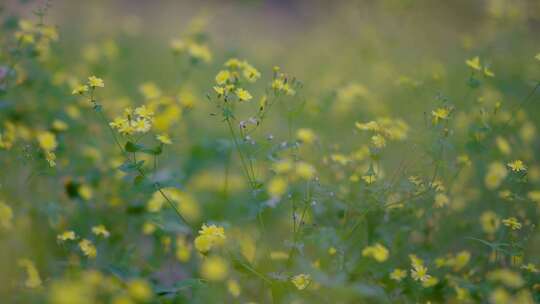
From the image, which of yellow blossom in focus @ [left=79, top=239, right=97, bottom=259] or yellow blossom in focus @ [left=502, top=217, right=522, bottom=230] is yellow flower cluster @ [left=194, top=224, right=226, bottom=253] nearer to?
yellow blossom in focus @ [left=79, top=239, right=97, bottom=259]

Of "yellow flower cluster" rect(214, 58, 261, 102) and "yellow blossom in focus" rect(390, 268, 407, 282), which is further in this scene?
"yellow blossom in focus" rect(390, 268, 407, 282)

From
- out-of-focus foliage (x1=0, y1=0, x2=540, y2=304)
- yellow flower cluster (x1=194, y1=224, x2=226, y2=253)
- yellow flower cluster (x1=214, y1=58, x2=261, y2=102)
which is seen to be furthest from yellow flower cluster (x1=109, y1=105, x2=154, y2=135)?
yellow flower cluster (x1=194, y1=224, x2=226, y2=253)

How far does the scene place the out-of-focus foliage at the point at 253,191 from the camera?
228 centimetres

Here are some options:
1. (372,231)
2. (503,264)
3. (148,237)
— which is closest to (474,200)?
(503,264)

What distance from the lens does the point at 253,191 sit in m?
2.24

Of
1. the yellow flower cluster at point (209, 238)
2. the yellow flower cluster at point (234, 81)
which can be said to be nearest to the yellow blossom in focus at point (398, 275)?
the yellow flower cluster at point (209, 238)

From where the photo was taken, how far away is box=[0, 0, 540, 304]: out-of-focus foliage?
7.48 feet

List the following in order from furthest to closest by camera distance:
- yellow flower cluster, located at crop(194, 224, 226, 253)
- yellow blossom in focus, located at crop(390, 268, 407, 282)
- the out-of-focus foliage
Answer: yellow blossom in focus, located at crop(390, 268, 407, 282), the out-of-focus foliage, yellow flower cluster, located at crop(194, 224, 226, 253)

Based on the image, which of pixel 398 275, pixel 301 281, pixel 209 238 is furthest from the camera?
pixel 398 275

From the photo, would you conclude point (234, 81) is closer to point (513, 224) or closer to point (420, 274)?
point (420, 274)

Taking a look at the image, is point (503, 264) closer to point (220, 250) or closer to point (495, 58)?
point (220, 250)

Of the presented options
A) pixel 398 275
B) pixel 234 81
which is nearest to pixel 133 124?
pixel 234 81

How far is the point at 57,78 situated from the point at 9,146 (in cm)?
90

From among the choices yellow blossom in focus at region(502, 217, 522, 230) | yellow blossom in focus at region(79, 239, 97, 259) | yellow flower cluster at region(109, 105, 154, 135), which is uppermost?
yellow flower cluster at region(109, 105, 154, 135)
